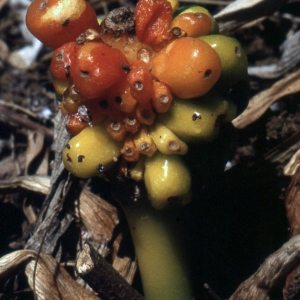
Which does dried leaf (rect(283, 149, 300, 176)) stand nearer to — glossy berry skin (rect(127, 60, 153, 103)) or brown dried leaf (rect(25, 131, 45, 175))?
glossy berry skin (rect(127, 60, 153, 103))

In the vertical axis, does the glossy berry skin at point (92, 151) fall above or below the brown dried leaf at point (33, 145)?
above

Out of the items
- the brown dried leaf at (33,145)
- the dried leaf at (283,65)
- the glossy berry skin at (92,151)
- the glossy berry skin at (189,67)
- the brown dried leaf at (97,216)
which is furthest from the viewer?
the dried leaf at (283,65)

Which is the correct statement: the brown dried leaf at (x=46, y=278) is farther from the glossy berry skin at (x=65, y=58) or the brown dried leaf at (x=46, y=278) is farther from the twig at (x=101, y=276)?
the glossy berry skin at (x=65, y=58)

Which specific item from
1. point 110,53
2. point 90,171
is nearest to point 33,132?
point 90,171

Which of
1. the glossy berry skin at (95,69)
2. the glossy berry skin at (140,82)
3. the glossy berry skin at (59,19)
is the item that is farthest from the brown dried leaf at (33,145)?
the glossy berry skin at (140,82)

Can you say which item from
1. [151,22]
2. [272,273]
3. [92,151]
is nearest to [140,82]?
[151,22]

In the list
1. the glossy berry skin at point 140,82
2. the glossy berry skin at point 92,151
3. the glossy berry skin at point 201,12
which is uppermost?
the glossy berry skin at point 201,12
